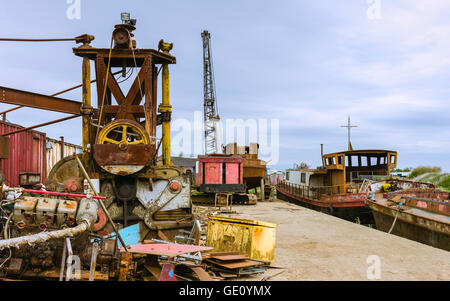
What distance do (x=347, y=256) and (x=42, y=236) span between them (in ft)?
18.4

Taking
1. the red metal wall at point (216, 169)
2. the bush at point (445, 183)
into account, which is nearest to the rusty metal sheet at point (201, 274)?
the red metal wall at point (216, 169)

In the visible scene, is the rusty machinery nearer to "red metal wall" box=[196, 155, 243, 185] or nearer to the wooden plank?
the wooden plank

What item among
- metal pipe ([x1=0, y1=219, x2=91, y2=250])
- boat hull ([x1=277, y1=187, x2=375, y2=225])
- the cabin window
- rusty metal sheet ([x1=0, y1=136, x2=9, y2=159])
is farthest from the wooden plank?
the cabin window

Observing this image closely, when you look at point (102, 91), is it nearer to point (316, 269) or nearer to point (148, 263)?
point (148, 263)

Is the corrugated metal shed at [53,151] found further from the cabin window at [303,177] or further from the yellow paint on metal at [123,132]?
the cabin window at [303,177]

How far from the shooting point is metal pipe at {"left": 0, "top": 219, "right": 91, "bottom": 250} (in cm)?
408

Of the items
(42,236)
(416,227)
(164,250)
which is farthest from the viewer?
(416,227)

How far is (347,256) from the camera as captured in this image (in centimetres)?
749

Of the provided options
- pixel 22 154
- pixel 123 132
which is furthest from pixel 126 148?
pixel 22 154

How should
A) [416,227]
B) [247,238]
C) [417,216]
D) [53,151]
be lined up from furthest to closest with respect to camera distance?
1. [53,151]
2. [416,227]
3. [417,216]
4. [247,238]

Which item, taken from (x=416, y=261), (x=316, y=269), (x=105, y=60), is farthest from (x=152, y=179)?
(x=416, y=261)

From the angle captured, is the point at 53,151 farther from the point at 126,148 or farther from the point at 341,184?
the point at 341,184

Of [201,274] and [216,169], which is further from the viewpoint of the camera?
[216,169]

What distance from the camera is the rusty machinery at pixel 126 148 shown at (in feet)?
24.5
